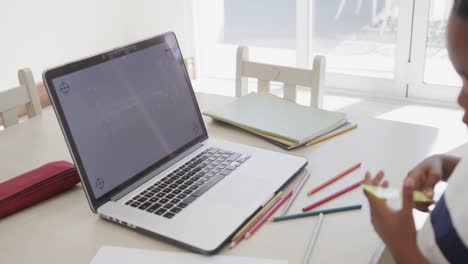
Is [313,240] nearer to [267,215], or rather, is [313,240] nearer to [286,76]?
[267,215]

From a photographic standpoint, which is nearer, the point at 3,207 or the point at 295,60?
the point at 3,207

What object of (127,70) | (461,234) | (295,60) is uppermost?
(127,70)

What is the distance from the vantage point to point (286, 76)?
153cm

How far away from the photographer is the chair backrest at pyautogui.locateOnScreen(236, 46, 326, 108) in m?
1.47

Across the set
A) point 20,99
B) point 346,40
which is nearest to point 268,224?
point 20,99

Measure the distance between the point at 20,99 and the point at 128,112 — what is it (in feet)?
2.05

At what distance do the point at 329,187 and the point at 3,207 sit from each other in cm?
61

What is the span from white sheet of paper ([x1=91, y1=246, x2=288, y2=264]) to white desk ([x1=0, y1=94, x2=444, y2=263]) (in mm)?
17

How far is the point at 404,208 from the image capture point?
2.27 ft

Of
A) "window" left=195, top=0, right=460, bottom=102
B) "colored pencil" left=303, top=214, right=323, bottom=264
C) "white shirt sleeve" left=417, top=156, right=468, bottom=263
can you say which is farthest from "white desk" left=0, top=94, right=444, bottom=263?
"window" left=195, top=0, right=460, bottom=102

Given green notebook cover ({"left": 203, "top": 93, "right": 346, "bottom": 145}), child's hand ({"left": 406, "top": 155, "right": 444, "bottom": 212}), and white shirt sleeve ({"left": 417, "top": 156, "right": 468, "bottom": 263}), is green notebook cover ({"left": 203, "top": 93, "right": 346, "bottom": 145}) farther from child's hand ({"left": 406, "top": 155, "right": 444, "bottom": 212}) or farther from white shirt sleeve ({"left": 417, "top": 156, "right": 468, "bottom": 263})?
white shirt sleeve ({"left": 417, "top": 156, "right": 468, "bottom": 263})

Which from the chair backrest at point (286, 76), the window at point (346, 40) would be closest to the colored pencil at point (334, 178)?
the chair backrest at point (286, 76)

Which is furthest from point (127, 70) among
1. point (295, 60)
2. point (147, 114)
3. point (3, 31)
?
point (295, 60)

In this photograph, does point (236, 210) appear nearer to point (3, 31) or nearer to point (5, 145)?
point (5, 145)
